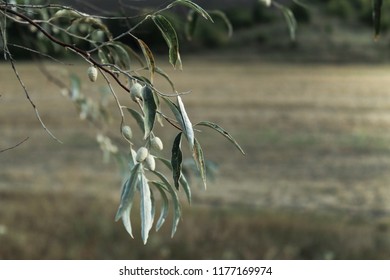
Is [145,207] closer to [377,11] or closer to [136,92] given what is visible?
[136,92]

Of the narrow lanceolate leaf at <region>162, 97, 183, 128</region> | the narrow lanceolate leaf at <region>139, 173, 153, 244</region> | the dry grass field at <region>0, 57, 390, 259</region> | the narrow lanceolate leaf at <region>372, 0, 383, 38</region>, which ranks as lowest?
the dry grass field at <region>0, 57, 390, 259</region>

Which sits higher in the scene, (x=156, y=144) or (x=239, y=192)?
(x=156, y=144)

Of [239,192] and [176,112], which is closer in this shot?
[176,112]

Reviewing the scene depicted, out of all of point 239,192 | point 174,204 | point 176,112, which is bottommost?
point 239,192

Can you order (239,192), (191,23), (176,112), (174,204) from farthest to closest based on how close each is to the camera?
1. (239,192)
2. (191,23)
3. (174,204)
4. (176,112)

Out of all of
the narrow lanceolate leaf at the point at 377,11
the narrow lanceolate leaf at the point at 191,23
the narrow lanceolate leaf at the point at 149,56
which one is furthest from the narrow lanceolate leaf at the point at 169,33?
the narrow lanceolate leaf at the point at 191,23

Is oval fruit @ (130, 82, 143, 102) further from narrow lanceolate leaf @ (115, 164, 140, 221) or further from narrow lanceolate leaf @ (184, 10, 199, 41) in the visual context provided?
narrow lanceolate leaf @ (184, 10, 199, 41)

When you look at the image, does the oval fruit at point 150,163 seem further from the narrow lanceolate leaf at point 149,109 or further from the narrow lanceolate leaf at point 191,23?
the narrow lanceolate leaf at point 191,23

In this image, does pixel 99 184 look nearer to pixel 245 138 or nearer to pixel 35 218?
pixel 35 218

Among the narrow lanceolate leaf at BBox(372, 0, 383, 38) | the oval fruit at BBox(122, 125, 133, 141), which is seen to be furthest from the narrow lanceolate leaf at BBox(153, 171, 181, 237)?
the narrow lanceolate leaf at BBox(372, 0, 383, 38)

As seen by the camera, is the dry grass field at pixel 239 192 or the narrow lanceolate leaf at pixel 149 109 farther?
the dry grass field at pixel 239 192

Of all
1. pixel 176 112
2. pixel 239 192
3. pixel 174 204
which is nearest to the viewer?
pixel 176 112

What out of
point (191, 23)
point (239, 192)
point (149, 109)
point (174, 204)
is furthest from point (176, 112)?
point (239, 192)
